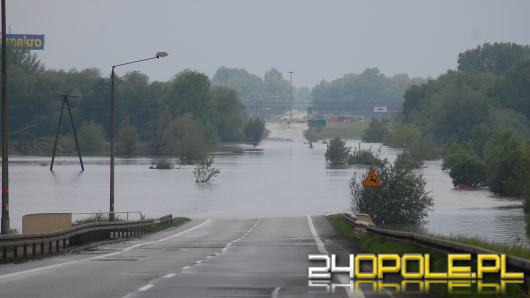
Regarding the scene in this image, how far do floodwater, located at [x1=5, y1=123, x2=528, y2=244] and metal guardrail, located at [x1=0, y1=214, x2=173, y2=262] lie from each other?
25.5 metres

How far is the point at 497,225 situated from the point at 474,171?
66821 mm

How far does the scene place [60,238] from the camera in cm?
3278

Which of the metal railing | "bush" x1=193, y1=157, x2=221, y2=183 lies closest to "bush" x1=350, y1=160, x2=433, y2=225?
the metal railing

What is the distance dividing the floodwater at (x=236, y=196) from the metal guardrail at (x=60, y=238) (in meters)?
25.5

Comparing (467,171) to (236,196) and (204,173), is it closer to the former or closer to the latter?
(236,196)

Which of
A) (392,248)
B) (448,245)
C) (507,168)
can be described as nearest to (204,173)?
(507,168)

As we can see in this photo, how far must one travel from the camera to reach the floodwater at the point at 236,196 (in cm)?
9119

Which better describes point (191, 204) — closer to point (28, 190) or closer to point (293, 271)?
point (28, 190)

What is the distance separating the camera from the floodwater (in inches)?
3590

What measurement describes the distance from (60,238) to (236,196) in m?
94.1

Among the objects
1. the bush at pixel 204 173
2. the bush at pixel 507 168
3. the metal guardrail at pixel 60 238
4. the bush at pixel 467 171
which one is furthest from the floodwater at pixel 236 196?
the metal guardrail at pixel 60 238

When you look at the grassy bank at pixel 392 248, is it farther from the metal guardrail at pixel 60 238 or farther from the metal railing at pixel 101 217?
the metal railing at pixel 101 217

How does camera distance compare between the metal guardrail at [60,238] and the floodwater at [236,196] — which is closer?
the metal guardrail at [60,238]

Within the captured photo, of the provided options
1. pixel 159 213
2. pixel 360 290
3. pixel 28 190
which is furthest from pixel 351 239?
pixel 28 190
